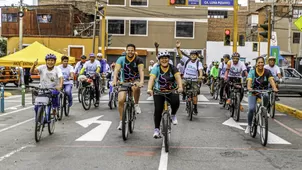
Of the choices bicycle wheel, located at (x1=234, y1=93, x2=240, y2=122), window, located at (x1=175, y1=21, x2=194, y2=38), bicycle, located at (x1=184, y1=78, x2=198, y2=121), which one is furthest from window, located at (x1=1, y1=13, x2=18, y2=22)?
bicycle wheel, located at (x1=234, y1=93, x2=240, y2=122)

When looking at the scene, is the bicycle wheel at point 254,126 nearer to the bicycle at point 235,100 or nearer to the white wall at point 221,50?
the bicycle at point 235,100

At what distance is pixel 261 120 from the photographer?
866cm

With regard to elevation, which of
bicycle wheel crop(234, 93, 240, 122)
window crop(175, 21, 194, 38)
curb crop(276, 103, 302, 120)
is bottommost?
curb crop(276, 103, 302, 120)

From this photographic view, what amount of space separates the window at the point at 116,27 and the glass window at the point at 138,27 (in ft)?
3.17

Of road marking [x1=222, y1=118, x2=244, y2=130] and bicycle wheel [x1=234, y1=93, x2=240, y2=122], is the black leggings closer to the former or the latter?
road marking [x1=222, y1=118, x2=244, y2=130]

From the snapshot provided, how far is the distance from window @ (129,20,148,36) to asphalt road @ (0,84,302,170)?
3343 centimetres

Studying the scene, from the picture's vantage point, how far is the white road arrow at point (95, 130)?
9.18 meters

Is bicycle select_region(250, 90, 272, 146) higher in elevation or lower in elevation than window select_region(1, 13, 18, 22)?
lower

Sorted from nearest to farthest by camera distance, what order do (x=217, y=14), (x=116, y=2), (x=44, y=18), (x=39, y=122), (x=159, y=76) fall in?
1. (x=159, y=76)
2. (x=39, y=122)
3. (x=116, y=2)
4. (x=44, y=18)
5. (x=217, y=14)

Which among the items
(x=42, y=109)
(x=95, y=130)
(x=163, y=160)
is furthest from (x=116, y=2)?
(x=163, y=160)

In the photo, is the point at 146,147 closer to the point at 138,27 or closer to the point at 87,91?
the point at 87,91

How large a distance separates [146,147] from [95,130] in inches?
95.5

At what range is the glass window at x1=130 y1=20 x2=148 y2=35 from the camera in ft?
149

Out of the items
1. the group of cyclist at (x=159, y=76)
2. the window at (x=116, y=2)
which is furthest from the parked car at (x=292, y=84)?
the window at (x=116, y=2)
